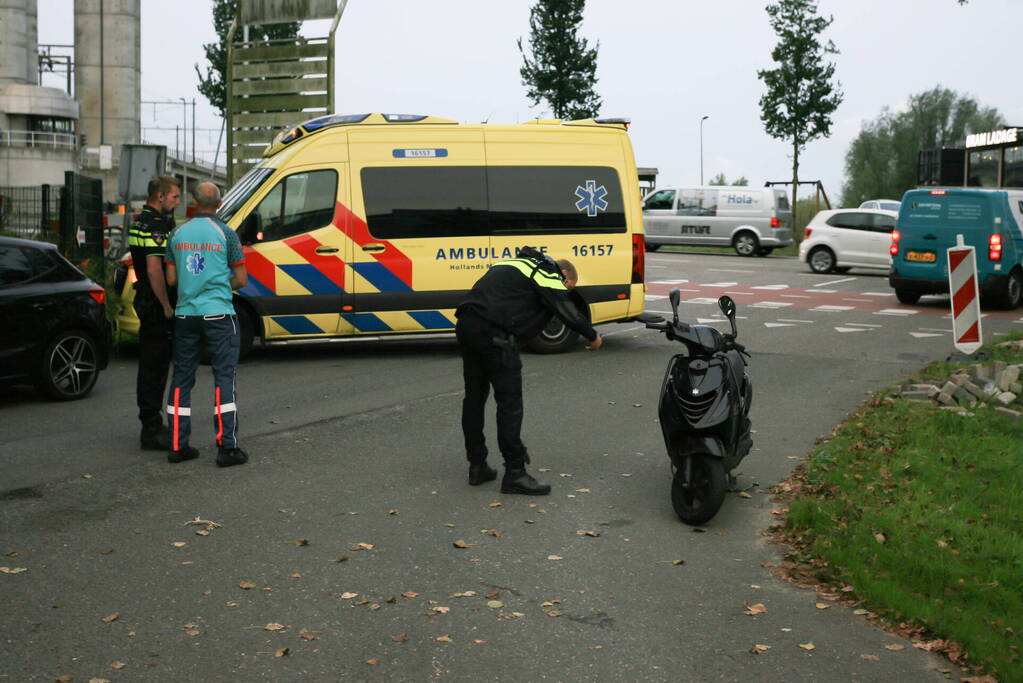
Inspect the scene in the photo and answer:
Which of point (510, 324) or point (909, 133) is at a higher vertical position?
point (909, 133)

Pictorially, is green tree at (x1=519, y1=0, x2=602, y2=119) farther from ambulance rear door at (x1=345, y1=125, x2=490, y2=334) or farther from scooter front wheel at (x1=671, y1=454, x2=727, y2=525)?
scooter front wheel at (x1=671, y1=454, x2=727, y2=525)

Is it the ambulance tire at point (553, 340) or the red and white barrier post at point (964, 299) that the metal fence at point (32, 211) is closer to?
the ambulance tire at point (553, 340)

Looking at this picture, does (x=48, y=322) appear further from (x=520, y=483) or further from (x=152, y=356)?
(x=520, y=483)

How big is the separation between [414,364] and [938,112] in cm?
8309

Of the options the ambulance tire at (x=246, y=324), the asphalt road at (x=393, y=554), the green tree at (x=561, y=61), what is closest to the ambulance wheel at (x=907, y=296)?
Answer: the asphalt road at (x=393, y=554)

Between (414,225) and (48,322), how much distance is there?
4232 millimetres

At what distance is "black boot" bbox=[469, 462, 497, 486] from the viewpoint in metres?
7.64

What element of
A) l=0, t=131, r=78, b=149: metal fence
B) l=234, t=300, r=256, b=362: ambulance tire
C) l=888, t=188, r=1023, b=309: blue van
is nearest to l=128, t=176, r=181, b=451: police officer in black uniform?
l=234, t=300, r=256, b=362: ambulance tire

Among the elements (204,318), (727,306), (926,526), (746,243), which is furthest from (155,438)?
(746,243)

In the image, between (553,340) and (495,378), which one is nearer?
(495,378)

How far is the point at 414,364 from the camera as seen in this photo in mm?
13156

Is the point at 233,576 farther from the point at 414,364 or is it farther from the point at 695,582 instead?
the point at 414,364

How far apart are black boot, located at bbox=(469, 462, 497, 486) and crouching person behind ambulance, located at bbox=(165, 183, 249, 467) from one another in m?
1.59

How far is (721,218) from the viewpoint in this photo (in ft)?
121
